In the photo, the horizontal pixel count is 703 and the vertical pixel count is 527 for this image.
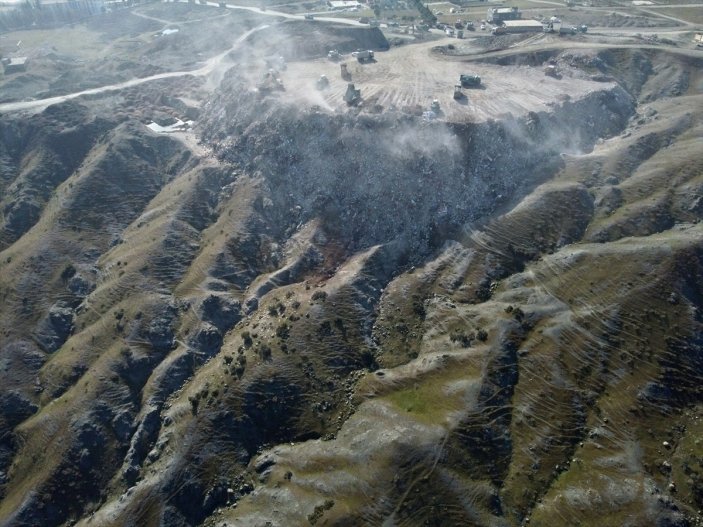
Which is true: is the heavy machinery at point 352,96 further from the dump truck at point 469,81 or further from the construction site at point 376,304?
the dump truck at point 469,81

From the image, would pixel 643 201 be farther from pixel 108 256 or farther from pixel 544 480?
pixel 108 256

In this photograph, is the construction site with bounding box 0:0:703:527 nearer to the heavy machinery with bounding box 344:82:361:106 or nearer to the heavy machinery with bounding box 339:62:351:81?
the heavy machinery with bounding box 344:82:361:106

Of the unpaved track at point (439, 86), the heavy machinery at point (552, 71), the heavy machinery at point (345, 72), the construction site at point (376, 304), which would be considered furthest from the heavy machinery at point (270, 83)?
the heavy machinery at point (552, 71)

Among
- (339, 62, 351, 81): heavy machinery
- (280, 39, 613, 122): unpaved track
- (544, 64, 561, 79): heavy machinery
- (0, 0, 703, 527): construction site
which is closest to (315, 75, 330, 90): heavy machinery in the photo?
(280, 39, 613, 122): unpaved track

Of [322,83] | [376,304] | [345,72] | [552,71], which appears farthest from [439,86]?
[376,304]

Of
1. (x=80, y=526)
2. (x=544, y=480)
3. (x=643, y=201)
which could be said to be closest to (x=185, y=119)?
(x=80, y=526)

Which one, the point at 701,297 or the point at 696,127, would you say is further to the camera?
the point at 696,127
